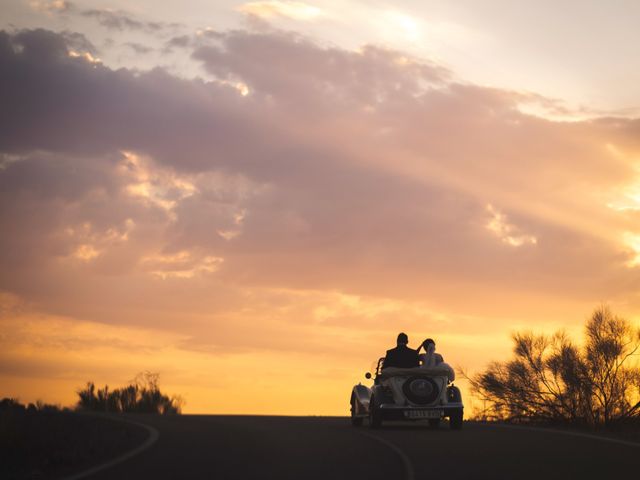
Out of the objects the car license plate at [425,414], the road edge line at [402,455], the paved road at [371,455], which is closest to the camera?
the road edge line at [402,455]

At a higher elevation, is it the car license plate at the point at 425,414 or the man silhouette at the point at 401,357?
the man silhouette at the point at 401,357

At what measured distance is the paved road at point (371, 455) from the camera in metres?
12.8

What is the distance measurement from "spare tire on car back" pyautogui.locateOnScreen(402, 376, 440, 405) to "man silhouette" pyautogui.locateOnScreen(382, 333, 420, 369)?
22.2 inches

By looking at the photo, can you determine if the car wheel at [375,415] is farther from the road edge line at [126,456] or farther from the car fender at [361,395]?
the road edge line at [126,456]

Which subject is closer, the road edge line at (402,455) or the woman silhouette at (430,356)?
the road edge line at (402,455)

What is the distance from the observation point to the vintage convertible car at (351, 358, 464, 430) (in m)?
22.7

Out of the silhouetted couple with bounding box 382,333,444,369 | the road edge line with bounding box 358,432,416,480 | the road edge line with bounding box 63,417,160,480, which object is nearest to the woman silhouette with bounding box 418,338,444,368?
the silhouetted couple with bounding box 382,333,444,369

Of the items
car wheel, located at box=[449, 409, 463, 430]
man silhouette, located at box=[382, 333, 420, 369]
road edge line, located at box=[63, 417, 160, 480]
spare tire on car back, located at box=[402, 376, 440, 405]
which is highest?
man silhouette, located at box=[382, 333, 420, 369]

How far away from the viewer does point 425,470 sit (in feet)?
43.3

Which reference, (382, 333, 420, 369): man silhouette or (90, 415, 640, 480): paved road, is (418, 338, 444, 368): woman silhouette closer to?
(382, 333, 420, 369): man silhouette

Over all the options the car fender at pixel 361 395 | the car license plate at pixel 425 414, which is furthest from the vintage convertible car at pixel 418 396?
the car fender at pixel 361 395

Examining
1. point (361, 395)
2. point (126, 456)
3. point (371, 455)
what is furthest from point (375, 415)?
point (126, 456)

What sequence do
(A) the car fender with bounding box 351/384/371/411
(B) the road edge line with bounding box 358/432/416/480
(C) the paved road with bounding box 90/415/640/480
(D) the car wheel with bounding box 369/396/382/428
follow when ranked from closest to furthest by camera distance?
(B) the road edge line with bounding box 358/432/416/480, (C) the paved road with bounding box 90/415/640/480, (D) the car wheel with bounding box 369/396/382/428, (A) the car fender with bounding box 351/384/371/411

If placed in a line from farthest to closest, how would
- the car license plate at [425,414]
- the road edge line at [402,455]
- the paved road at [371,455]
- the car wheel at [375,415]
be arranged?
the car wheel at [375,415]
the car license plate at [425,414]
the paved road at [371,455]
the road edge line at [402,455]
